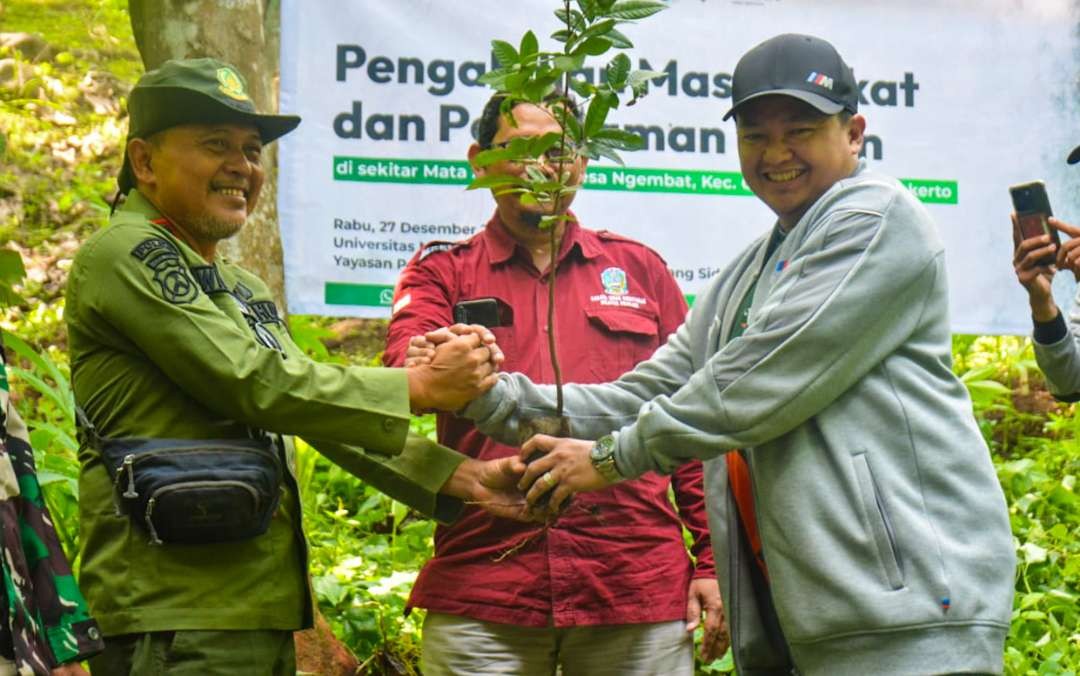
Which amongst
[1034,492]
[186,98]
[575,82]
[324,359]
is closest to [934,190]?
[1034,492]

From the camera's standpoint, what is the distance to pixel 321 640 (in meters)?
4.88

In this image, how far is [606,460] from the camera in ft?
10.5

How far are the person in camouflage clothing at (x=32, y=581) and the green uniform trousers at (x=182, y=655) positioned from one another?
9.6 inches

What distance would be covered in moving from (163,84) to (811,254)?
5.14ft

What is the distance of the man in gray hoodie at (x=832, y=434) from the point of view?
271 centimetres

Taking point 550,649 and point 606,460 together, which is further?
point 550,649

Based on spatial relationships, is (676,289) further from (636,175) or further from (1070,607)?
(1070,607)

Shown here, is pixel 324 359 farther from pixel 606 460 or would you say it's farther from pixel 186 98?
pixel 606 460

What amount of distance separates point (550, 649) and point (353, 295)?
192cm

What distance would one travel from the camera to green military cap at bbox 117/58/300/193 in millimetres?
3189

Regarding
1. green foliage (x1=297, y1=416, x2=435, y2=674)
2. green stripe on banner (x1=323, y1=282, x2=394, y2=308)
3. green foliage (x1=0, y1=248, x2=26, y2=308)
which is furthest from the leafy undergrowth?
green stripe on banner (x1=323, y1=282, x2=394, y2=308)

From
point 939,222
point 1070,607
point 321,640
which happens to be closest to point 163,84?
point 321,640

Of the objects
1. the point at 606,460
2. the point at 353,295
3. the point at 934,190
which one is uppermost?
the point at 934,190

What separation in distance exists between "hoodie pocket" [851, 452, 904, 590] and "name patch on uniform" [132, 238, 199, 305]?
151cm
